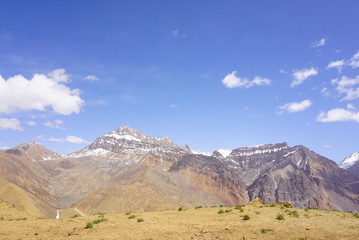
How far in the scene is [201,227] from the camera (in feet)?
69.0

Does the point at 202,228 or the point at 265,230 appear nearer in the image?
the point at 265,230

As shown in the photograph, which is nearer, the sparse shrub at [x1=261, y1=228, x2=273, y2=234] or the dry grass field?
the dry grass field

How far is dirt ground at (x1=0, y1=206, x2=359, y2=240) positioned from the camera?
62.6 feet

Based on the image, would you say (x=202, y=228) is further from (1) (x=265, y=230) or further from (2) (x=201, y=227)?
(1) (x=265, y=230)

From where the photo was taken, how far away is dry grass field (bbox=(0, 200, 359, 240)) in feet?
62.6

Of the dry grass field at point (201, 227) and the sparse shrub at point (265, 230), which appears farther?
the sparse shrub at point (265, 230)

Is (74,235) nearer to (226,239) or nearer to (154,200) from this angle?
(226,239)

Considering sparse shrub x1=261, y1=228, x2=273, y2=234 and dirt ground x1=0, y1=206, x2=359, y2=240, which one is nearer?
dirt ground x1=0, y1=206, x2=359, y2=240

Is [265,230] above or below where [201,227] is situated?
below

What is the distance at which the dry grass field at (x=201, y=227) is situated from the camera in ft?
62.6

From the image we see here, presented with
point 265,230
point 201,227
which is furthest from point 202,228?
point 265,230

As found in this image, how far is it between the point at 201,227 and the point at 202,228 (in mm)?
303

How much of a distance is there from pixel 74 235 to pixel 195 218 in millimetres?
10103

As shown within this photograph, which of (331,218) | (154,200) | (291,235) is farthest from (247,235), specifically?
(154,200)
